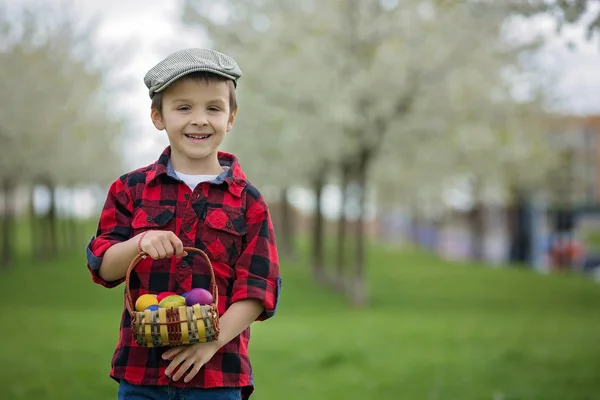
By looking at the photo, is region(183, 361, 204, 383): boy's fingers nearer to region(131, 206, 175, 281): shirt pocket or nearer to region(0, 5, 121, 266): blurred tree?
region(131, 206, 175, 281): shirt pocket

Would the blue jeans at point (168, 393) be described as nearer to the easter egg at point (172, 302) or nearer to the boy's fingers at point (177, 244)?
the easter egg at point (172, 302)

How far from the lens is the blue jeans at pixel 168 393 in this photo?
8.15 ft

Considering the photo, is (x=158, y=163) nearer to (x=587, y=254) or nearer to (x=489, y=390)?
(x=489, y=390)

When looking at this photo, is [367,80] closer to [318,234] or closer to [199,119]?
[318,234]

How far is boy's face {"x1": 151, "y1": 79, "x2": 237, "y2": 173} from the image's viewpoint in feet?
8.27

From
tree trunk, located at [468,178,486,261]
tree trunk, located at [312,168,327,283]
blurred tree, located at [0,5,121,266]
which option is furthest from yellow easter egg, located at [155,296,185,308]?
tree trunk, located at [468,178,486,261]

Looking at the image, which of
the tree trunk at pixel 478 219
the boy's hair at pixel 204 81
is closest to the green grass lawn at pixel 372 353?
the boy's hair at pixel 204 81

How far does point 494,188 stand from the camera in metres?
34.1

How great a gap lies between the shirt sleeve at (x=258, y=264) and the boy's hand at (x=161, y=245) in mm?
264

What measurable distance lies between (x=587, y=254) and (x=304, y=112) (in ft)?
90.3

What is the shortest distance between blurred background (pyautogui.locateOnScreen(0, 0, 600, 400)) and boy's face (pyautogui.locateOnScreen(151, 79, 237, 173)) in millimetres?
4475

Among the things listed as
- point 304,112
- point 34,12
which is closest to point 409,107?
point 304,112

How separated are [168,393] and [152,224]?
1.71ft

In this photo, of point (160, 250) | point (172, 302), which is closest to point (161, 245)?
point (160, 250)
